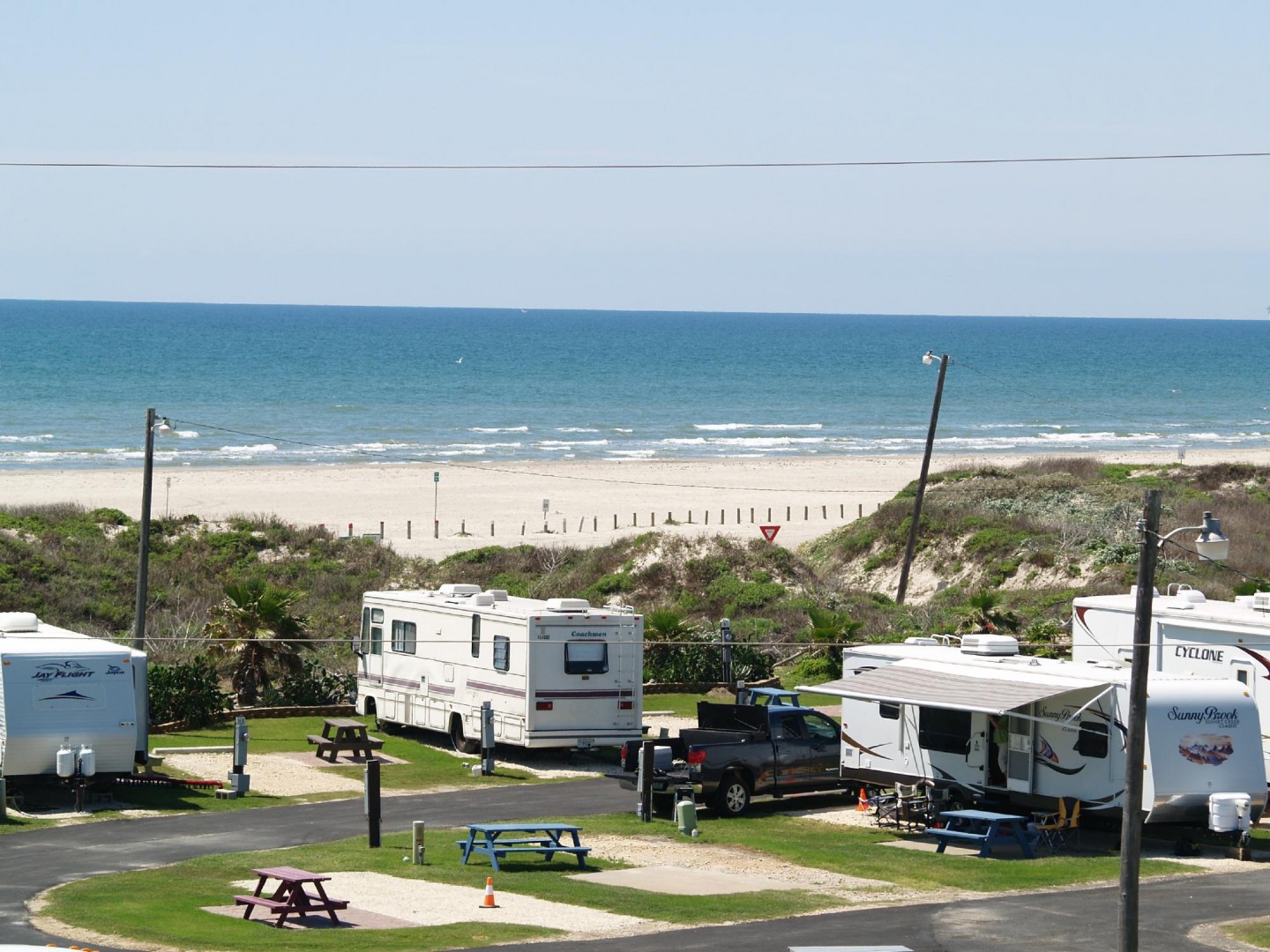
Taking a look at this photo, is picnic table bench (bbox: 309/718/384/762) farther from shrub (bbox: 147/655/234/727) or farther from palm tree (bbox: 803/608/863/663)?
palm tree (bbox: 803/608/863/663)

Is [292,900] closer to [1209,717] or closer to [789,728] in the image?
[789,728]

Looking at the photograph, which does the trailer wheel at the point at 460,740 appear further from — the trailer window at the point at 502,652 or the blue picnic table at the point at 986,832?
the blue picnic table at the point at 986,832

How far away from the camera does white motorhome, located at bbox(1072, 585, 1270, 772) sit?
2302 centimetres

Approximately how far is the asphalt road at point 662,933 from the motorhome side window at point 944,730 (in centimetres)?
390

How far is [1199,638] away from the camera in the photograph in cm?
2386

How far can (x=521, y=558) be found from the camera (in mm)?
45875

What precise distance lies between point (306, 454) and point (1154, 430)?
55.7 m

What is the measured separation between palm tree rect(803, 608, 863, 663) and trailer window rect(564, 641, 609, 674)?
875cm

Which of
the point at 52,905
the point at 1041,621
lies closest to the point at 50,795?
the point at 52,905

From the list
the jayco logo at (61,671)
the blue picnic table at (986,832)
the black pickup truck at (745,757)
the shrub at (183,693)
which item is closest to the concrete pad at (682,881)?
the blue picnic table at (986,832)

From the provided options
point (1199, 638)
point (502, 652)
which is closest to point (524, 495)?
point (502, 652)

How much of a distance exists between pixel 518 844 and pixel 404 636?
9384 millimetres

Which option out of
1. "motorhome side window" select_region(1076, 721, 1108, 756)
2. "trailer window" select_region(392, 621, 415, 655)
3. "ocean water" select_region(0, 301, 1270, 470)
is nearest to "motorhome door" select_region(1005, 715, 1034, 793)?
"motorhome side window" select_region(1076, 721, 1108, 756)

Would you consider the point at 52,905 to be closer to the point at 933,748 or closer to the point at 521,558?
the point at 933,748
